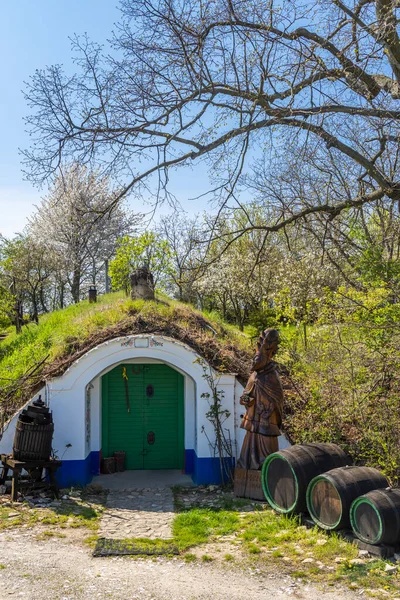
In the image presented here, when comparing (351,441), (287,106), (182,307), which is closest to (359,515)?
(351,441)

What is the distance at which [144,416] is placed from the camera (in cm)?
1362

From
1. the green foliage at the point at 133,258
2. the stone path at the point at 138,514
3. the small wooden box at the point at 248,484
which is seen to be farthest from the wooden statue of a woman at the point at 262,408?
the green foliage at the point at 133,258

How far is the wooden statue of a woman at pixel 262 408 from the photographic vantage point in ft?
35.8

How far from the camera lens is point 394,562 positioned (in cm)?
730

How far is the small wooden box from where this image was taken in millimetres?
10680

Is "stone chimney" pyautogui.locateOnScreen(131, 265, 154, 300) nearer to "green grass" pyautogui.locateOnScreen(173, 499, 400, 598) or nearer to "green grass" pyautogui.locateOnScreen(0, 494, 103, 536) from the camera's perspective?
"green grass" pyautogui.locateOnScreen(0, 494, 103, 536)

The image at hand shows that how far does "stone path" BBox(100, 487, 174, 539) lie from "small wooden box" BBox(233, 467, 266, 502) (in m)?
1.25

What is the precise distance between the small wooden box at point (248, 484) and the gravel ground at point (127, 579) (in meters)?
3.08

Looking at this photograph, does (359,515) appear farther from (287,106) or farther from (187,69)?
(187,69)

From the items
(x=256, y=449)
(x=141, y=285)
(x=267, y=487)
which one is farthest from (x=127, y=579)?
(x=141, y=285)

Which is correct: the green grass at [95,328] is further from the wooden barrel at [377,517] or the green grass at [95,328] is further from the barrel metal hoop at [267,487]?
the wooden barrel at [377,517]

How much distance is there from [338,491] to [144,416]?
6353mm

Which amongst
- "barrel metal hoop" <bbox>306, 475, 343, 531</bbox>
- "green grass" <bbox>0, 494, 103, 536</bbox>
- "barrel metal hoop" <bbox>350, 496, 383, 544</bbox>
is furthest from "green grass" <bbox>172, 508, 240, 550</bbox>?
"barrel metal hoop" <bbox>350, 496, 383, 544</bbox>

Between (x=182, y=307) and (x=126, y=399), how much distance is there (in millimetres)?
2967
